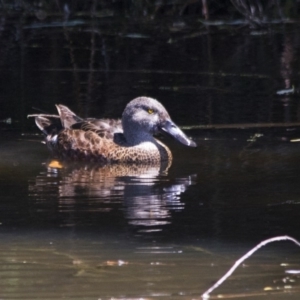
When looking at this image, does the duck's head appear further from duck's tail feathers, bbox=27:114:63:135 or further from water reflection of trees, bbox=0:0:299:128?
water reflection of trees, bbox=0:0:299:128

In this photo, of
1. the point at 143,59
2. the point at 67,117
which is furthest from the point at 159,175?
the point at 143,59

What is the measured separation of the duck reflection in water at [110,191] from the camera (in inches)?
285

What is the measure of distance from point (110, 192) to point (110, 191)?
43mm

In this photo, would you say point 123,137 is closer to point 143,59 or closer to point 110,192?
point 110,192

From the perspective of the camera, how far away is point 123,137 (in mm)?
9906

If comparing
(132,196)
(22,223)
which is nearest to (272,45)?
(132,196)

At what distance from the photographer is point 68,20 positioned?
1728 centimetres

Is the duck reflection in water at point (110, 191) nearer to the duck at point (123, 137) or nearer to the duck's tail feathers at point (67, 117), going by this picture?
the duck at point (123, 137)

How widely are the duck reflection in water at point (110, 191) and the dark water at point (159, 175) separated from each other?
0.6 inches

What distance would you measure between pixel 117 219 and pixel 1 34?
10327mm

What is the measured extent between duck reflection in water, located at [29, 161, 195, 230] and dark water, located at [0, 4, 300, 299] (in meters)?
0.01

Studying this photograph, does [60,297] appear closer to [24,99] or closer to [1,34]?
[24,99]

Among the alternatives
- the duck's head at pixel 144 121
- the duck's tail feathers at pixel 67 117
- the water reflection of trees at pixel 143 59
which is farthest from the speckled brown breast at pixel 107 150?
the water reflection of trees at pixel 143 59

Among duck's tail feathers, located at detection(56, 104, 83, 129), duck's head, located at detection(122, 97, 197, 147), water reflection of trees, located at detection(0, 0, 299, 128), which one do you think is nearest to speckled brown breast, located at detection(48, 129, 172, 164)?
duck's head, located at detection(122, 97, 197, 147)
